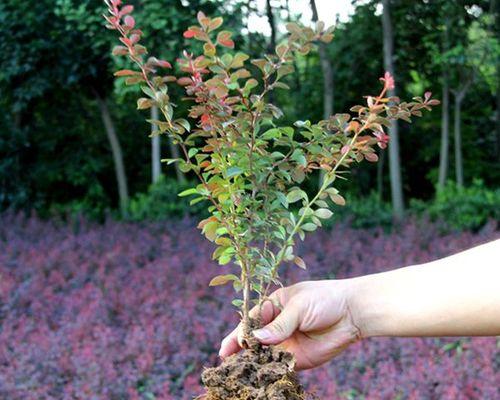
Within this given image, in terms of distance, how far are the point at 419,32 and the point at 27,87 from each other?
17.2ft

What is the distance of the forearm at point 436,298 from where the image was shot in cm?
158

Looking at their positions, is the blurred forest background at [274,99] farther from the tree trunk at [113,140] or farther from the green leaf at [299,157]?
the green leaf at [299,157]

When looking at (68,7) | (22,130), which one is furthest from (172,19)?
(22,130)

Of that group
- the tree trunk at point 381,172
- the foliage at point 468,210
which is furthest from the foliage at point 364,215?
the tree trunk at point 381,172

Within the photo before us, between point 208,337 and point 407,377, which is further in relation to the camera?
point 208,337

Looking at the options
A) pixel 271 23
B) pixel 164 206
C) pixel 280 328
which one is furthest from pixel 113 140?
pixel 280 328

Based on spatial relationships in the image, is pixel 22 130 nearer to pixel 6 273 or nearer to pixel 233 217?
pixel 6 273

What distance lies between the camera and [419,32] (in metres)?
9.85

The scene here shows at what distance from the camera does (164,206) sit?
8.76 meters

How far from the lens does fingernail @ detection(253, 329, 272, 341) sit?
5.56 ft

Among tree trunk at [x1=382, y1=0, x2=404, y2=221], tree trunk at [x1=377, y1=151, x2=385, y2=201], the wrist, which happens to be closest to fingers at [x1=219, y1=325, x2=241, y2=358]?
the wrist

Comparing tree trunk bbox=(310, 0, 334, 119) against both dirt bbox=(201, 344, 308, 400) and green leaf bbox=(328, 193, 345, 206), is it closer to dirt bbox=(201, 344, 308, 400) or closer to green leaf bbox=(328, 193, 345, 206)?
green leaf bbox=(328, 193, 345, 206)

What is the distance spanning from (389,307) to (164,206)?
7.13m

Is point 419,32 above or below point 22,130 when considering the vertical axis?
above
